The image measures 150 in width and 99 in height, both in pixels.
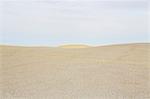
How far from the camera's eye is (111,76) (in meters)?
2.57

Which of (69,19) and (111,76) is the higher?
(69,19)

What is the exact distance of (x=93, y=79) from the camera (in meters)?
2.58

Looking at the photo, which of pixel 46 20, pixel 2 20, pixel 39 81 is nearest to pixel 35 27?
pixel 46 20

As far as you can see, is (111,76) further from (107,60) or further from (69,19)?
(69,19)

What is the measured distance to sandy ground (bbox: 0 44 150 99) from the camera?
8.30 ft

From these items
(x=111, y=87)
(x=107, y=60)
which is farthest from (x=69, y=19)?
(x=111, y=87)

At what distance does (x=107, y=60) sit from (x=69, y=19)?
17.6 inches

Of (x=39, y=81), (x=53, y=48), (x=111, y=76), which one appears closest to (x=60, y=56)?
(x=53, y=48)

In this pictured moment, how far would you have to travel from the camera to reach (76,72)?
2.60 metres

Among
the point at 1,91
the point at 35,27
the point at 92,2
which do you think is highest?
the point at 92,2

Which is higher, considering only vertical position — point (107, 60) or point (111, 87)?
point (107, 60)

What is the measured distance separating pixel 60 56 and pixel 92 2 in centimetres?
50

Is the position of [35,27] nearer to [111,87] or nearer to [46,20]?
[46,20]

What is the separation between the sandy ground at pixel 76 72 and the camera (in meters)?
2.53
